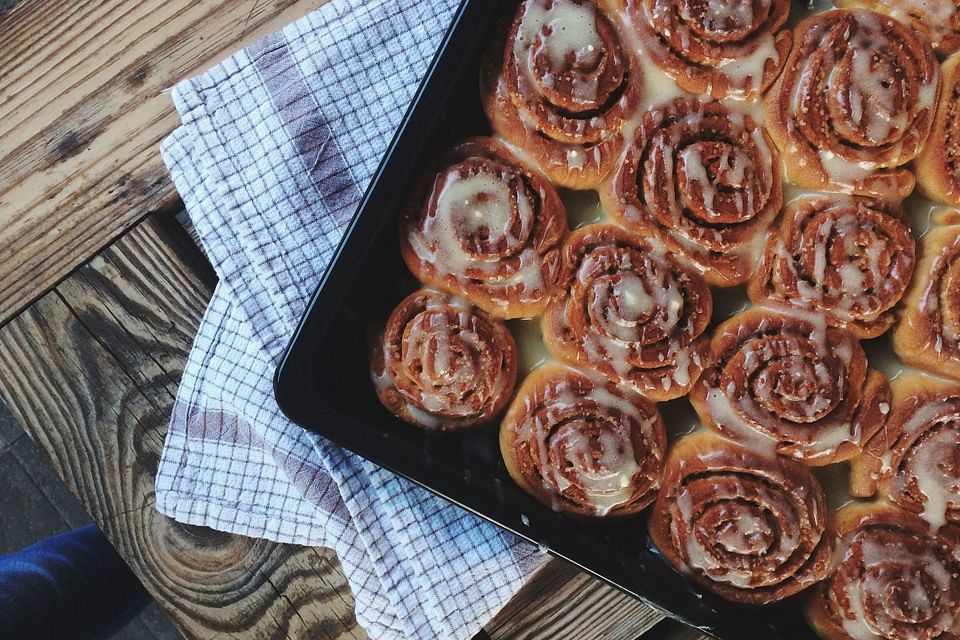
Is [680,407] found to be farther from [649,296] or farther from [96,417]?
[96,417]

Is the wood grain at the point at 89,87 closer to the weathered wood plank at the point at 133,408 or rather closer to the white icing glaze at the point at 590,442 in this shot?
the weathered wood plank at the point at 133,408

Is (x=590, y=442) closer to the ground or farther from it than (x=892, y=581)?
farther from it

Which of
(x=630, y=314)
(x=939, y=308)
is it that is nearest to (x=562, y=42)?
(x=630, y=314)

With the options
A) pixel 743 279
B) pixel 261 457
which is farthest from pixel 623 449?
pixel 261 457

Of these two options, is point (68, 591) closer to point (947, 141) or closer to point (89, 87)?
point (89, 87)

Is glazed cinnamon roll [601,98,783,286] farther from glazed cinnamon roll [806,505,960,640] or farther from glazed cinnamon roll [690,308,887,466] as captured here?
glazed cinnamon roll [806,505,960,640]

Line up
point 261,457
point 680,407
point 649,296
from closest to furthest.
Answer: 1. point 649,296
2. point 680,407
3. point 261,457

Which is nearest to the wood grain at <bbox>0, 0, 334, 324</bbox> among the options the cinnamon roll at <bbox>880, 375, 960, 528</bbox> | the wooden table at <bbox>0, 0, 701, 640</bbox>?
the wooden table at <bbox>0, 0, 701, 640</bbox>
